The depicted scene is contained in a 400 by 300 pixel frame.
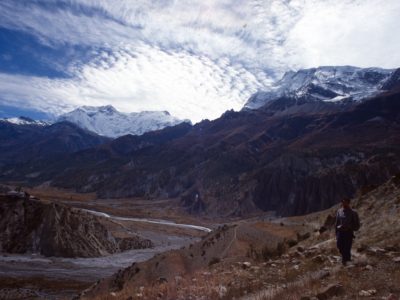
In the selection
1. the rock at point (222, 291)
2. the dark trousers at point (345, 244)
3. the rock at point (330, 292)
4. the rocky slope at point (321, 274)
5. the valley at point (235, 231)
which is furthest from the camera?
the valley at point (235, 231)

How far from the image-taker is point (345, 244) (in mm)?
13820

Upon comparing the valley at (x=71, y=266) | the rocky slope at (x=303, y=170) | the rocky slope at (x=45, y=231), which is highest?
the rocky slope at (x=303, y=170)

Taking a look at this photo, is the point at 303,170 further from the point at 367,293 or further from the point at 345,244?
the point at 367,293

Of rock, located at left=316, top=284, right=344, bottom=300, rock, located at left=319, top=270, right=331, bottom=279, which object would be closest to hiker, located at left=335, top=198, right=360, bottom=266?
rock, located at left=319, top=270, right=331, bottom=279

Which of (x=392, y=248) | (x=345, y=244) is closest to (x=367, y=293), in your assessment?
(x=345, y=244)

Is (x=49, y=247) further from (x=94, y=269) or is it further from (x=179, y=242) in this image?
(x=179, y=242)

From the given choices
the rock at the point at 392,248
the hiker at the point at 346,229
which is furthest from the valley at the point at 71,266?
the rock at the point at 392,248

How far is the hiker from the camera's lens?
1376 centimetres

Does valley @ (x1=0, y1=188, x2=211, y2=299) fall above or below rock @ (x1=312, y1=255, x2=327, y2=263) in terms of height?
below

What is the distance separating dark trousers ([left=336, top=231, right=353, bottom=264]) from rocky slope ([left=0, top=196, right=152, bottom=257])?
64423 mm

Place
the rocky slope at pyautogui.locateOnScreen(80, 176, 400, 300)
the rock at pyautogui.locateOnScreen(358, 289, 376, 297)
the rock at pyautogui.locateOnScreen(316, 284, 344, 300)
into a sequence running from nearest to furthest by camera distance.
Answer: the rock at pyautogui.locateOnScreen(358, 289, 376, 297)
the rock at pyautogui.locateOnScreen(316, 284, 344, 300)
the rocky slope at pyautogui.locateOnScreen(80, 176, 400, 300)

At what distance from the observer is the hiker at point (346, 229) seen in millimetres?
13759

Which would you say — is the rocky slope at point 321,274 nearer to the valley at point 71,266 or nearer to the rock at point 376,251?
the rock at point 376,251

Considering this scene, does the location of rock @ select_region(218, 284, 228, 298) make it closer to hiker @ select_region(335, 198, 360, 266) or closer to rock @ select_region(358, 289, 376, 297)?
hiker @ select_region(335, 198, 360, 266)
